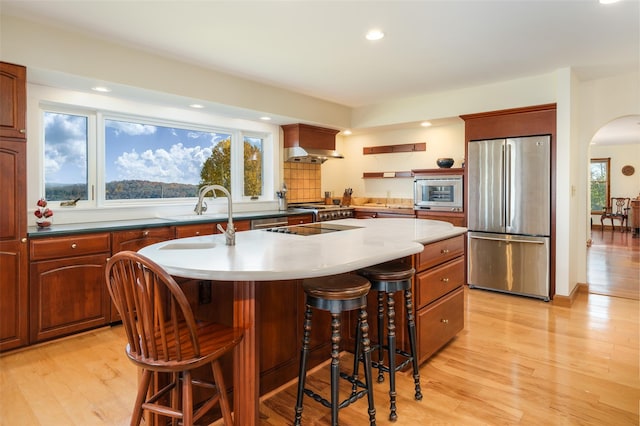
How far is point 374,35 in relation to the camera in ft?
10.0

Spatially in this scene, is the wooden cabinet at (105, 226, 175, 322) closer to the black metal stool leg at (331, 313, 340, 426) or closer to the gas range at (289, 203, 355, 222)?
the gas range at (289, 203, 355, 222)

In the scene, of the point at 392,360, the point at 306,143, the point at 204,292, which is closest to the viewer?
the point at 204,292

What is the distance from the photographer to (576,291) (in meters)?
4.29

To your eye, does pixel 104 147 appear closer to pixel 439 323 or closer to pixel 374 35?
pixel 374 35

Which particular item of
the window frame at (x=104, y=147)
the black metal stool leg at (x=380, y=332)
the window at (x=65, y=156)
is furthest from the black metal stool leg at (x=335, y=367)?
the window at (x=65, y=156)

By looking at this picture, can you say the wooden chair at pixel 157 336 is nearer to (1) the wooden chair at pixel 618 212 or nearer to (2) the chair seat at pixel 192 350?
(2) the chair seat at pixel 192 350

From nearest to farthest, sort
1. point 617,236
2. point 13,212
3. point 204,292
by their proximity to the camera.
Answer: point 204,292 < point 13,212 < point 617,236

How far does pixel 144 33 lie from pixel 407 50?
7.34 feet

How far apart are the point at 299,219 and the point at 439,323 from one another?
269cm

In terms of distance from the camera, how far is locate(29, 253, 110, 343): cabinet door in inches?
114

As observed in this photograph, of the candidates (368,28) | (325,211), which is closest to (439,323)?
(368,28)

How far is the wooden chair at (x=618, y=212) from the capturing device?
9.97 m

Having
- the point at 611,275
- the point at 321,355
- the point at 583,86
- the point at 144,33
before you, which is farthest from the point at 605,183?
the point at 144,33

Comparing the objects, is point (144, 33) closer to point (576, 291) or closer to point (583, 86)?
point (583, 86)
